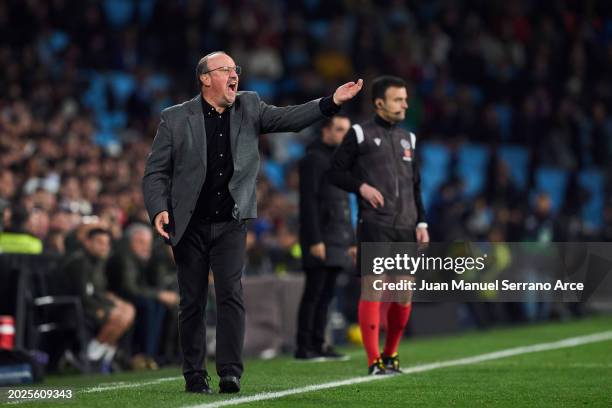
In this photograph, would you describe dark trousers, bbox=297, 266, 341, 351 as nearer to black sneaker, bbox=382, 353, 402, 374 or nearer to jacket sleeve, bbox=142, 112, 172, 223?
black sneaker, bbox=382, 353, 402, 374

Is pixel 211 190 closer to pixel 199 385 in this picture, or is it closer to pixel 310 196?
pixel 199 385

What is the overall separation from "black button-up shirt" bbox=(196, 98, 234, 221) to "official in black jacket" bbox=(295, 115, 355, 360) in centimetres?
388

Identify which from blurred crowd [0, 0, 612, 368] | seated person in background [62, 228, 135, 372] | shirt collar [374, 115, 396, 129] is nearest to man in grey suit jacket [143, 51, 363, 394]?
shirt collar [374, 115, 396, 129]

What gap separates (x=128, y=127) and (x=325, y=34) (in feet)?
19.6

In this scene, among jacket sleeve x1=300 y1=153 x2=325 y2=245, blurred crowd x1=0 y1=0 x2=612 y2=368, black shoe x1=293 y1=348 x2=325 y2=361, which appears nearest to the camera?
jacket sleeve x1=300 y1=153 x2=325 y2=245

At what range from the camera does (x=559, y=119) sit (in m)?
26.8

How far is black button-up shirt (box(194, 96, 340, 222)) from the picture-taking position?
29.7ft

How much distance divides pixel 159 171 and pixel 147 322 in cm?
579

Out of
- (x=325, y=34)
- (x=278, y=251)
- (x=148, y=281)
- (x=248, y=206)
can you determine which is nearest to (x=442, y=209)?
(x=278, y=251)

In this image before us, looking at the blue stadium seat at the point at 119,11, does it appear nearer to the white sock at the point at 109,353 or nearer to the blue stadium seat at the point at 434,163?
the blue stadium seat at the point at 434,163

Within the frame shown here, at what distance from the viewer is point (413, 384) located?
994 cm

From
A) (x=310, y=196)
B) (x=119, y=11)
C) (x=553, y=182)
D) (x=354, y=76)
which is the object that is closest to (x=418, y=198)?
(x=310, y=196)

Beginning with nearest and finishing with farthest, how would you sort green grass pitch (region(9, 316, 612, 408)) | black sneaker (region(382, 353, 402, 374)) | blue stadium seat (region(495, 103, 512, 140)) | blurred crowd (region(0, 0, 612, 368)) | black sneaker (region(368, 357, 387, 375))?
green grass pitch (region(9, 316, 612, 408)), black sneaker (region(368, 357, 387, 375)), black sneaker (region(382, 353, 402, 374)), blurred crowd (region(0, 0, 612, 368)), blue stadium seat (region(495, 103, 512, 140))

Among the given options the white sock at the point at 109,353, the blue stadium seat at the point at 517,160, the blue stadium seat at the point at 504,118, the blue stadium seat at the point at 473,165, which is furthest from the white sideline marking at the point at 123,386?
the blue stadium seat at the point at 504,118
